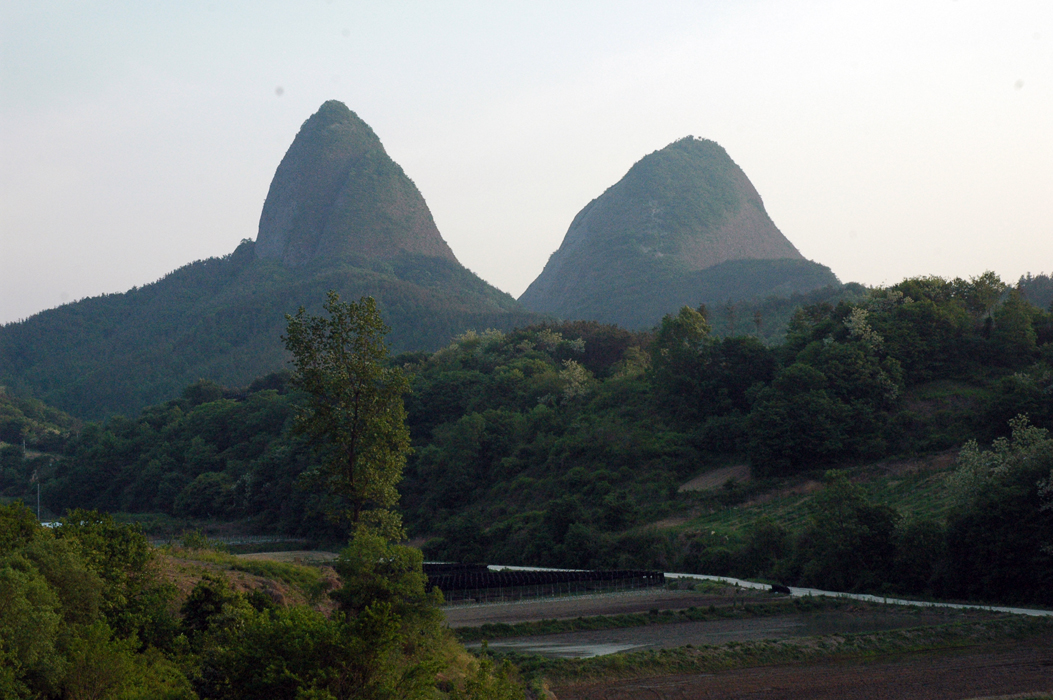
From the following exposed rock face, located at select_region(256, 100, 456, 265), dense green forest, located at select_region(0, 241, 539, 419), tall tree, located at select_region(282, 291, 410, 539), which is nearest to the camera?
tall tree, located at select_region(282, 291, 410, 539)

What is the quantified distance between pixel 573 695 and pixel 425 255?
164479 millimetres

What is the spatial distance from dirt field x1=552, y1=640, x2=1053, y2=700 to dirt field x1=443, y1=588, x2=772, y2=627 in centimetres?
895

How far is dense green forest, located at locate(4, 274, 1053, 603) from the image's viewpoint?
34.6 meters

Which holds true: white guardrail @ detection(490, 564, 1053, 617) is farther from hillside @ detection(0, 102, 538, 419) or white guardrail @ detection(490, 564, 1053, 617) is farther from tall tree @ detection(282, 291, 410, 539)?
hillside @ detection(0, 102, 538, 419)

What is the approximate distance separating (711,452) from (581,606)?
28868 mm

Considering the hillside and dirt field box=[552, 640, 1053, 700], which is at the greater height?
the hillside

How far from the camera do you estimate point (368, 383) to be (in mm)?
26125

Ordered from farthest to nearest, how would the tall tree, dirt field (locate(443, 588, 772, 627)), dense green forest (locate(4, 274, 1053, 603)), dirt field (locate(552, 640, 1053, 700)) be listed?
dense green forest (locate(4, 274, 1053, 603)) → dirt field (locate(443, 588, 772, 627)) → the tall tree → dirt field (locate(552, 640, 1053, 700))

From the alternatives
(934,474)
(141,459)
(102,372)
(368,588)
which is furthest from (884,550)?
(102,372)

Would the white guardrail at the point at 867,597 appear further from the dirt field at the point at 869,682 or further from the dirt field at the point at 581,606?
the dirt field at the point at 869,682

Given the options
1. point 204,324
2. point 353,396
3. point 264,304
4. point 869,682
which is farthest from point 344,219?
point 869,682

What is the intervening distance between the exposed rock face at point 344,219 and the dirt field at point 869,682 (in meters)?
157

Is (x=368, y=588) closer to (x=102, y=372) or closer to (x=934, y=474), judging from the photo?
(x=934, y=474)

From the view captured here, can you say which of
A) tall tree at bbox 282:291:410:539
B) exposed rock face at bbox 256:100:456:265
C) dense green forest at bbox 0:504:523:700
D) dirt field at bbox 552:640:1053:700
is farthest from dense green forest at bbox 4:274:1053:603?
exposed rock face at bbox 256:100:456:265
